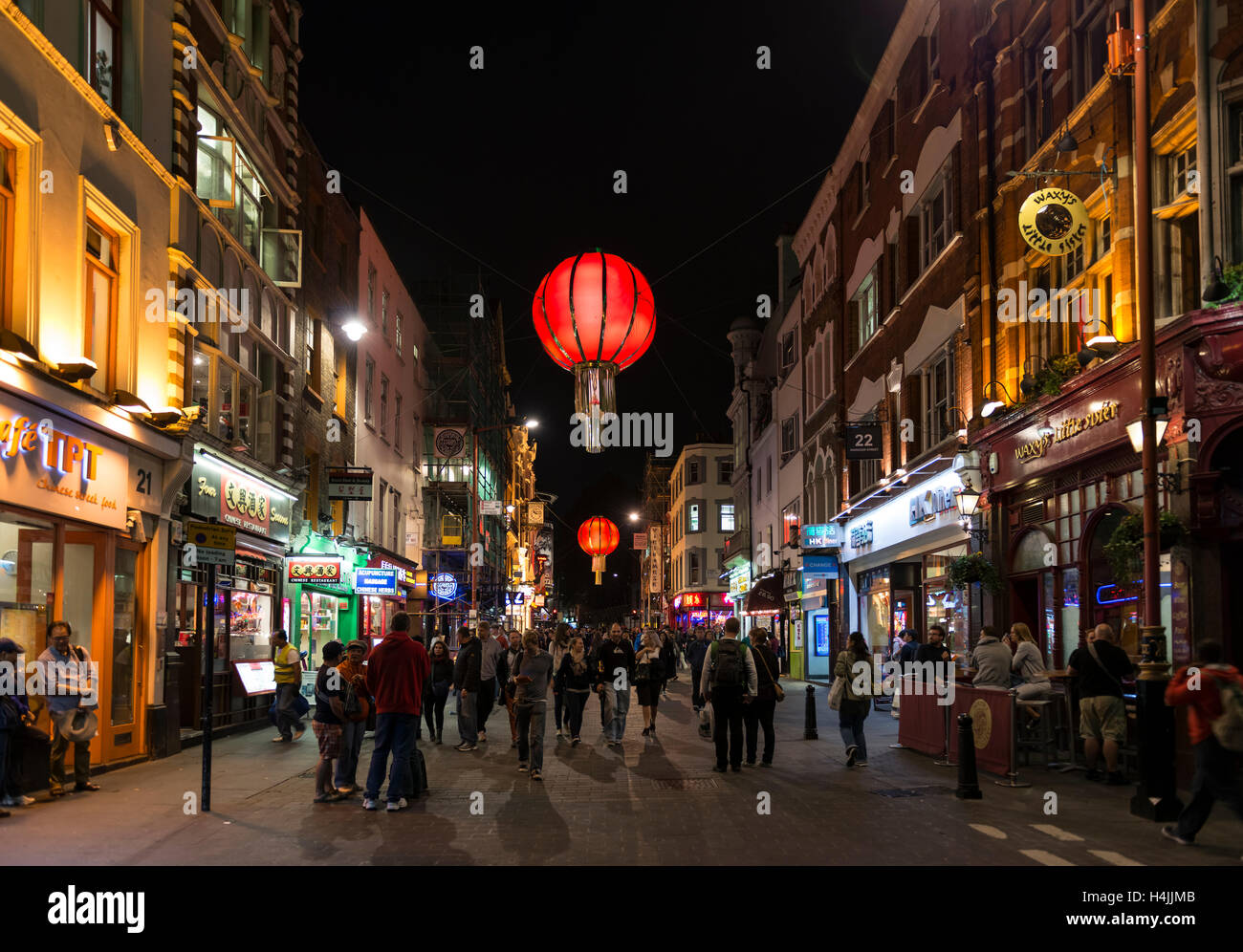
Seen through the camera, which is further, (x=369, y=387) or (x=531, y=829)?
(x=369, y=387)

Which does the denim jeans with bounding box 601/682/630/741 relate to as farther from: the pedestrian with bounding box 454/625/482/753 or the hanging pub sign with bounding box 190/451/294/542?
the hanging pub sign with bounding box 190/451/294/542

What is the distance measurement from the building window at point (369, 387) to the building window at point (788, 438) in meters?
15.4

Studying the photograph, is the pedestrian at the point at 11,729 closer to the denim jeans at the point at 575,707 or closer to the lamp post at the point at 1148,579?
the denim jeans at the point at 575,707

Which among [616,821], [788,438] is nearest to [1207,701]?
[616,821]

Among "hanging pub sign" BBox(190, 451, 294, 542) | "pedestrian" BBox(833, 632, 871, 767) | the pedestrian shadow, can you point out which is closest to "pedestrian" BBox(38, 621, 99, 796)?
"hanging pub sign" BBox(190, 451, 294, 542)

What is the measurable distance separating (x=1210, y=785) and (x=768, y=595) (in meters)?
30.5

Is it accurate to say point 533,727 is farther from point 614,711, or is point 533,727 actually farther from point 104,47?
point 104,47

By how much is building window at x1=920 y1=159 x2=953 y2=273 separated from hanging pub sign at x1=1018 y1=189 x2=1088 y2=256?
7.30m

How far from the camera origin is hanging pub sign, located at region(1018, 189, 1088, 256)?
15.4 metres

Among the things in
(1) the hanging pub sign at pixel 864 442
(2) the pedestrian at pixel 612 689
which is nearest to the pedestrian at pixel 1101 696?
(2) the pedestrian at pixel 612 689

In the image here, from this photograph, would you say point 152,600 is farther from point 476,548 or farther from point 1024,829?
point 476,548

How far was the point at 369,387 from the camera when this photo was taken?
106 feet

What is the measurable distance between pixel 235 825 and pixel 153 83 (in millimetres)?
A: 10999
